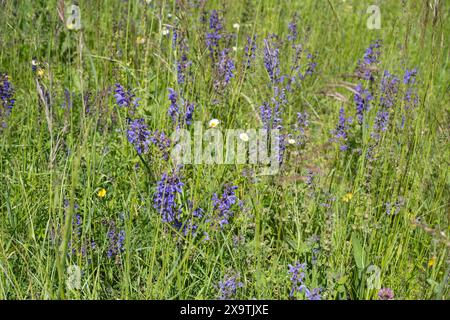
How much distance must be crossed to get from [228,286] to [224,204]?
36 centimetres

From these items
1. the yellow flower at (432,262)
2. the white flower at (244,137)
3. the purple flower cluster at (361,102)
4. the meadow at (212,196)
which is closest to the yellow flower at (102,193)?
the meadow at (212,196)

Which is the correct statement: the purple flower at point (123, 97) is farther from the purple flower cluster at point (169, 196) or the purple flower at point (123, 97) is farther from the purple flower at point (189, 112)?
the purple flower cluster at point (169, 196)

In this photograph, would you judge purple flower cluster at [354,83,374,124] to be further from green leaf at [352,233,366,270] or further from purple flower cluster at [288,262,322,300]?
purple flower cluster at [288,262,322,300]

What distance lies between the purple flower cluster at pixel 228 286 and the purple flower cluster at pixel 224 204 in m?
0.26

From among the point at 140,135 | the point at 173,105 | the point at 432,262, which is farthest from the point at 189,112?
the point at 432,262

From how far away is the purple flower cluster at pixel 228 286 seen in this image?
1.74m

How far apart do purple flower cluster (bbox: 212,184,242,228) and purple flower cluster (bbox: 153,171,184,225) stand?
13 centimetres

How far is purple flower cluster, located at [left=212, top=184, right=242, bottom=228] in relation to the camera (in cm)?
203

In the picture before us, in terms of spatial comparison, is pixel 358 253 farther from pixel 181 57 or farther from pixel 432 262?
pixel 181 57

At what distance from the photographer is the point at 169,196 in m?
1.97

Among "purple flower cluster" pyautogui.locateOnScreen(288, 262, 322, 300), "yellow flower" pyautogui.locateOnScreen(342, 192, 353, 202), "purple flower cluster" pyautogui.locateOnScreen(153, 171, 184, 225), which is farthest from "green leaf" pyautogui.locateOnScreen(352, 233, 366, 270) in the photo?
"purple flower cluster" pyautogui.locateOnScreen(153, 171, 184, 225)

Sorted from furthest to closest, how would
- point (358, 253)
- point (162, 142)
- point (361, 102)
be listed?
point (361, 102) → point (162, 142) → point (358, 253)

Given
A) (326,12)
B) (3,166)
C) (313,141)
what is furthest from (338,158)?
(326,12)
